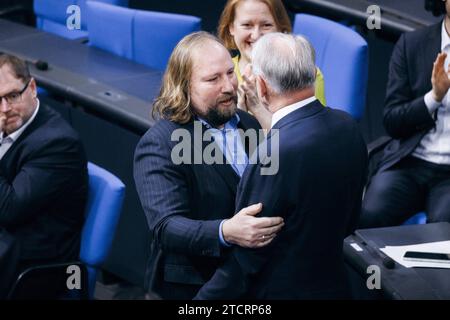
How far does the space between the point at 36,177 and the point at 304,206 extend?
1100 mm

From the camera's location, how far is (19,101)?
3418mm

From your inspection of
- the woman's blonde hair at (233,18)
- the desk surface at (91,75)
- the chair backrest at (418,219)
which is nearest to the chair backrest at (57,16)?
the desk surface at (91,75)

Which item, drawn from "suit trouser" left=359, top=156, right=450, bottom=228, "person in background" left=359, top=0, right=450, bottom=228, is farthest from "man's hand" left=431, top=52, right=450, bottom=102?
"suit trouser" left=359, top=156, right=450, bottom=228

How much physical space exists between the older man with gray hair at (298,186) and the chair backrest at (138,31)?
1712mm

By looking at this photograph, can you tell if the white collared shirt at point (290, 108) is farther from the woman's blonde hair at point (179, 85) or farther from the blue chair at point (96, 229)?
the blue chair at point (96, 229)

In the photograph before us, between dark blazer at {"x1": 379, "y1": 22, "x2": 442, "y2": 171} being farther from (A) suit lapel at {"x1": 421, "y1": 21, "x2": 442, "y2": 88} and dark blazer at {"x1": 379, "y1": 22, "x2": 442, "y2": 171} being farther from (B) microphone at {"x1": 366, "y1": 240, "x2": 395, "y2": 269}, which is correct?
(B) microphone at {"x1": 366, "y1": 240, "x2": 395, "y2": 269}

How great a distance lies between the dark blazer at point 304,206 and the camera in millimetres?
2551

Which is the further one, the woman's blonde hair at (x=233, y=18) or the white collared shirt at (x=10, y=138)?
the woman's blonde hair at (x=233, y=18)

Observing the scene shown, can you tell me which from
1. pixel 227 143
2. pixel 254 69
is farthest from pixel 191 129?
pixel 254 69

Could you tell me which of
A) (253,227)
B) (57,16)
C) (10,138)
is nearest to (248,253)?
(253,227)
